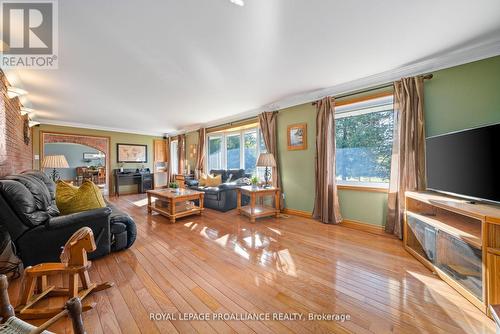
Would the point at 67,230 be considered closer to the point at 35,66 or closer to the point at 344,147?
the point at 35,66

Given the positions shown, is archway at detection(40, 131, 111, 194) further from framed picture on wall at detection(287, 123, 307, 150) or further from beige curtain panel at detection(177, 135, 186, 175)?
framed picture on wall at detection(287, 123, 307, 150)

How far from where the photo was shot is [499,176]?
1.47m

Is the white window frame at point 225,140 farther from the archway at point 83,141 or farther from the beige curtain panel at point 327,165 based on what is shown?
the archway at point 83,141

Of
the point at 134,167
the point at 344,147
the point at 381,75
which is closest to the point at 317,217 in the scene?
the point at 344,147

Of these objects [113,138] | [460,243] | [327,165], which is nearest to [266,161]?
[327,165]

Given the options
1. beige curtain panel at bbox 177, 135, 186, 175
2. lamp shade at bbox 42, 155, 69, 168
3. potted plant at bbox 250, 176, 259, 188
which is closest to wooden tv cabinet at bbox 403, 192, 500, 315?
potted plant at bbox 250, 176, 259, 188

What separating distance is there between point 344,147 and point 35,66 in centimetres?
466

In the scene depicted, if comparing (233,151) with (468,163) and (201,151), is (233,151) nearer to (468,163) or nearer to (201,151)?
(201,151)

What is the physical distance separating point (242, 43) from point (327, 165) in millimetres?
2266

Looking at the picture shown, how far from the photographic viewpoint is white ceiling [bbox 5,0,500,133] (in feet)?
5.16

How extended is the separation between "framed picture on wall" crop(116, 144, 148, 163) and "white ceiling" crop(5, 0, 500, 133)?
312cm

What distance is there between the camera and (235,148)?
212 inches

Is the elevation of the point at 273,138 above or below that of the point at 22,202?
above

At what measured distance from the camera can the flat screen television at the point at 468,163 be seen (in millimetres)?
1518
